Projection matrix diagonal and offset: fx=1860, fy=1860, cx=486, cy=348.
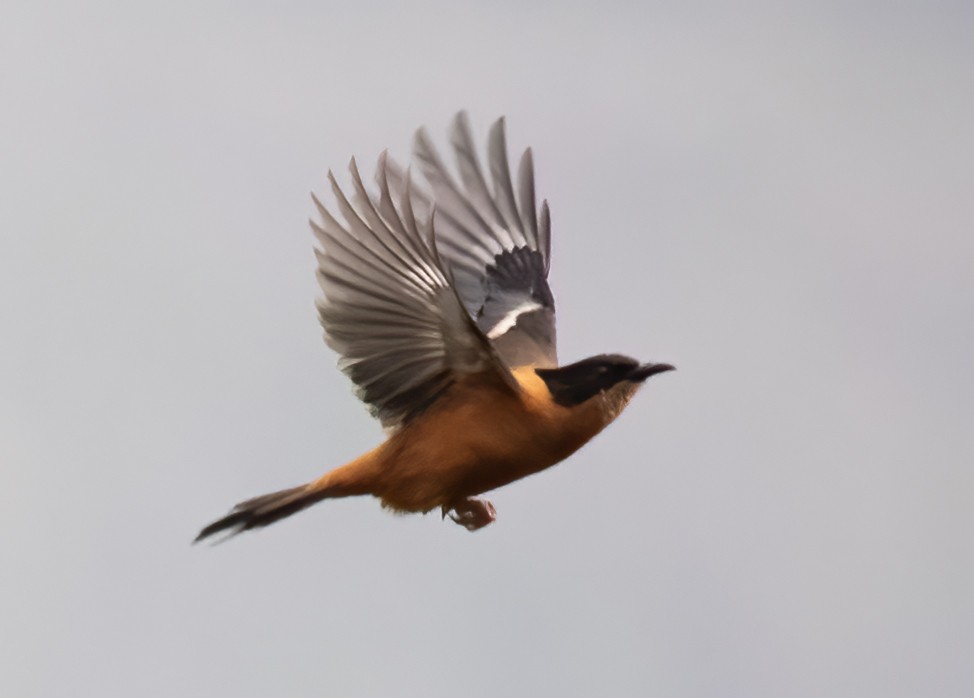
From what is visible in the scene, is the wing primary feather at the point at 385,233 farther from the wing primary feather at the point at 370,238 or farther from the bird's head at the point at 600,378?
the bird's head at the point at 600,378

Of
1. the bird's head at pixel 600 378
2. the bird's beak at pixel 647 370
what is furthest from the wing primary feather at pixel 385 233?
the bird's beak at pixel 647 370

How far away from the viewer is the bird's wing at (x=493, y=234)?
1192 cm

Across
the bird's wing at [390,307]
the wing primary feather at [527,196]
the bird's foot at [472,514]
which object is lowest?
the bird's foot at [472,514]

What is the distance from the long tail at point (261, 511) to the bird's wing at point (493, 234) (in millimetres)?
2322

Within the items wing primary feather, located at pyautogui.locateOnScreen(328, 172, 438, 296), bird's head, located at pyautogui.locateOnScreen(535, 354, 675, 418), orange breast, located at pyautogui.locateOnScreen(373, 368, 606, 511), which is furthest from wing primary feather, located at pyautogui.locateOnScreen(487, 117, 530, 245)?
wing primary feather, located at pyautogui.locateOnScreen(328, 172, 438, 296)

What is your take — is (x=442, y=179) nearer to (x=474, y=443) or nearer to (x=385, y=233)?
(x=474, y=443)

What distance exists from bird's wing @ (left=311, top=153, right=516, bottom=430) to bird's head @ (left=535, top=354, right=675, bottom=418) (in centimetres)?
44

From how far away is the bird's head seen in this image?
9.79 m

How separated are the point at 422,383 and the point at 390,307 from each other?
22.8 inches

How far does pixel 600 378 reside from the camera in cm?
986

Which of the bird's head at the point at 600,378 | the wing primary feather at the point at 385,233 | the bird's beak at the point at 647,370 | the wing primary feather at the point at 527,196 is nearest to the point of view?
the wing primary feather at the point at 385,233

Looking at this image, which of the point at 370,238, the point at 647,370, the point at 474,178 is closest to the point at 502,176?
the point at 474,178

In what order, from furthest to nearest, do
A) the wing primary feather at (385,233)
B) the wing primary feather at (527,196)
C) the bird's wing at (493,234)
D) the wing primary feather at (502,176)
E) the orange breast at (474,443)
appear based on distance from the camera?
the wing primary feather at (527,196) < the wing primary feather at (502,176) < the bird's wing at (493,234) < the orange breast at (474,443) < the wing primary feather at (385,233)

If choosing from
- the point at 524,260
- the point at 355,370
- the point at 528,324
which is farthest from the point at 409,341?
the point at 524,260
